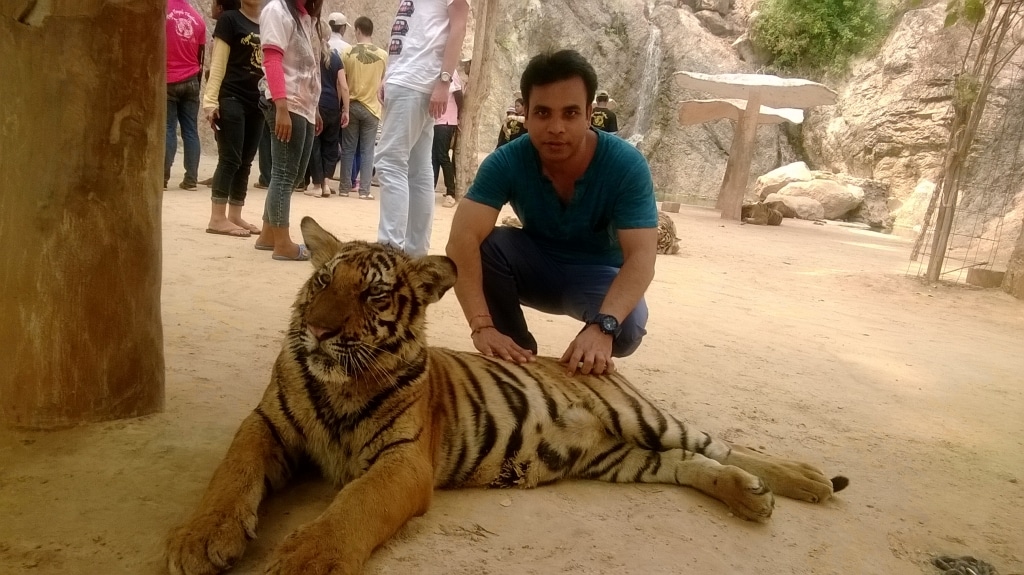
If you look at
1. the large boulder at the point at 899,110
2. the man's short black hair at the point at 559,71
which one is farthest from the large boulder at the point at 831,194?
the man's short black hair at the point at 559,71

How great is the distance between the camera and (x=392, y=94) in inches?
190

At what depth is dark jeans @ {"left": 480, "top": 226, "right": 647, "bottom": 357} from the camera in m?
3.33

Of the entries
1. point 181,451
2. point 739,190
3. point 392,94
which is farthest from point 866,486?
point 739,190

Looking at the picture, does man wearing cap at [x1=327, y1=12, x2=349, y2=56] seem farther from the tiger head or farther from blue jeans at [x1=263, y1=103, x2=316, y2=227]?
the tiger head

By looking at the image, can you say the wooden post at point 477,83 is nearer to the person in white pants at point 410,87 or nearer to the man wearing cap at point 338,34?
the man wearing cap at point 338,34

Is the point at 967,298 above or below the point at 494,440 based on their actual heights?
above

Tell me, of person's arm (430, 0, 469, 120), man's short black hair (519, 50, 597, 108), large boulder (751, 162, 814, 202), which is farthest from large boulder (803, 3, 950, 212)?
man's short black hair (519, 50, 597, 108)

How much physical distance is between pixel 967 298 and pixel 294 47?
7777 mm

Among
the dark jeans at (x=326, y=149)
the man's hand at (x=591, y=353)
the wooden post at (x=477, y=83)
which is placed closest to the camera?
the man's hand at (x=591, y=353)

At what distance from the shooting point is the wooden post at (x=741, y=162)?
15.8 metres

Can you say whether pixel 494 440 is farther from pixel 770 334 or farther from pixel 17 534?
pixel 770 334

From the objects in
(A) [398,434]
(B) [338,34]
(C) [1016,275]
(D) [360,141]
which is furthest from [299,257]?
(C) [1016,275]

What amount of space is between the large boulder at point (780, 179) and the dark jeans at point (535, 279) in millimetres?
18188

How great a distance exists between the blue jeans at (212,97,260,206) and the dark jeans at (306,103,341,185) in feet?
13.9
